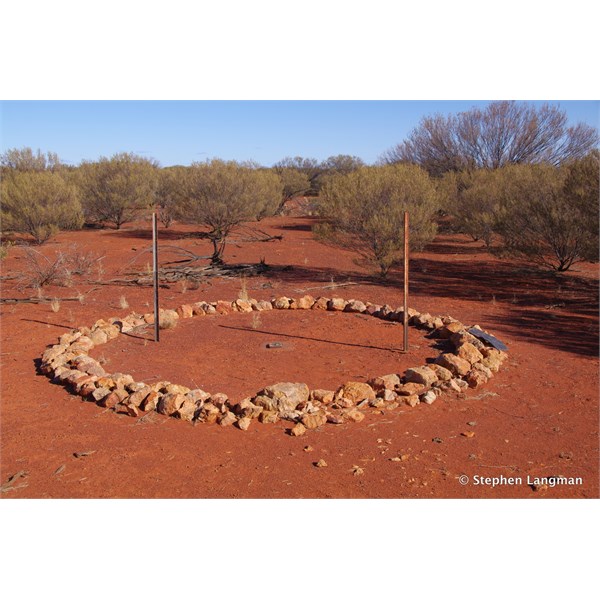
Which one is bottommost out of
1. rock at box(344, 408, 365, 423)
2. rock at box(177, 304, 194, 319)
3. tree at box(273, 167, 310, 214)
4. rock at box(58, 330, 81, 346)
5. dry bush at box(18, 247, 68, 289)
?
rock at box(344, 408, 365, 423)

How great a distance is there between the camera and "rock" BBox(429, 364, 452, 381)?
22.0 feet

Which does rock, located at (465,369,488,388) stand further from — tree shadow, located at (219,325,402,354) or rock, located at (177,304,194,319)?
rock, located at (177,304,194,319)

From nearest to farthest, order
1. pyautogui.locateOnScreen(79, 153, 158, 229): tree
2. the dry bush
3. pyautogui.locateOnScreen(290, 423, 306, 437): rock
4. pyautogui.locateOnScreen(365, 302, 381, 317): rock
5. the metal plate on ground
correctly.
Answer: pyautogui.locateOnScreen(290, 423, 306, 437): rock, the metal plate on ground, pyautogui.locateOnScreen(365, 302, 381, 317): rock, the dry bush, pyautogui.locateOnScreen(79, 153, 158, 229): tree

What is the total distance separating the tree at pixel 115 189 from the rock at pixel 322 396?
22.2 m

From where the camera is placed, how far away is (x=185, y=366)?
7.56 meters

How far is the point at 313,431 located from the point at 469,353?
103 inches

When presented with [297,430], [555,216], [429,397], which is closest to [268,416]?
[297,430]

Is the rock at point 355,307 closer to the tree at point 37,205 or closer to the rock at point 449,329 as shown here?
the rock at point 449,329

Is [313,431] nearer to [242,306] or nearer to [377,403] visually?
[377,403]

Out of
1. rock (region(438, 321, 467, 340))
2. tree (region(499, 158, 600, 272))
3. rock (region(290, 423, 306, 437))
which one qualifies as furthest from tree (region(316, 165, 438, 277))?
rock (region(290, 423, 306, 437))

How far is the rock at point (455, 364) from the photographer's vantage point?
22.4 feet

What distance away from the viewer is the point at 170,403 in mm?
5992

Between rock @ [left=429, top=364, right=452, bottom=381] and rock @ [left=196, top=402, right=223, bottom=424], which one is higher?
rock @ [left=429, top=364, right=452, bottom=381]

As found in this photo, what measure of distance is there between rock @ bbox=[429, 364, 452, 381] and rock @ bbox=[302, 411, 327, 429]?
5.48 ft
